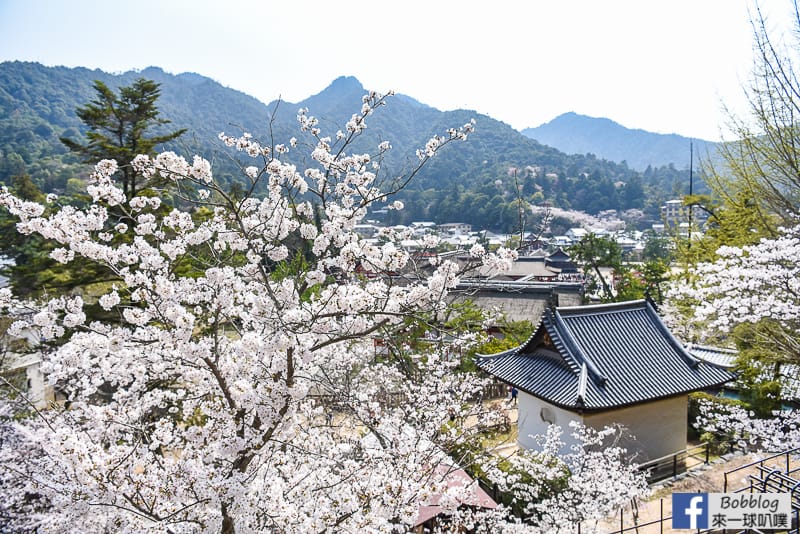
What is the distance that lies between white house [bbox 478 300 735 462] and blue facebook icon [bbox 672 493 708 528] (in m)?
2.91

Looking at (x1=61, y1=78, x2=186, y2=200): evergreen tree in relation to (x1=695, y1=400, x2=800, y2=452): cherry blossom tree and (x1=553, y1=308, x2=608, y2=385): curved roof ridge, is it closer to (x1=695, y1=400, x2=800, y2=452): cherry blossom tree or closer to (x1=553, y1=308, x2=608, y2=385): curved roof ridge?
(x1=553, y1=308, x2=608, y2=385): curved roof ridge

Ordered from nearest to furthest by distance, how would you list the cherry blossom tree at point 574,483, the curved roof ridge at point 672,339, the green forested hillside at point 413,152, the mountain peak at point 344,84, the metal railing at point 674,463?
the cherry blossom tree at point 574,483 < the metal railing at point 674,463 < the curved roof ridge at point 672,339 < the green forested hillside at point 413,152 < the mountain peak at point 344,84

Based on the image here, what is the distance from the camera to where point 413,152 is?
2061 inches

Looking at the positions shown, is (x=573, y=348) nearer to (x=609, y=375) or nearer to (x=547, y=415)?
(x=609, y=375)

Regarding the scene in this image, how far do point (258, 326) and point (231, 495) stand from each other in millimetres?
1428

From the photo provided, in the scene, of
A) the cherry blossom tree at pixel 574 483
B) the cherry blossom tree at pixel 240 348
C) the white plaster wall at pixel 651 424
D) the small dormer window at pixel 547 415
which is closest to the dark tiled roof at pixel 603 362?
the white plaster wall at pixel 651 424

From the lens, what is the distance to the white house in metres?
9.52

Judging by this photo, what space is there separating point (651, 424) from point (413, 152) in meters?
45.8

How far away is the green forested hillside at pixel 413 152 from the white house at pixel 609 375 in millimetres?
37465

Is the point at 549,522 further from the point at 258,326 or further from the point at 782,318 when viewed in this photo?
the point at 258,326

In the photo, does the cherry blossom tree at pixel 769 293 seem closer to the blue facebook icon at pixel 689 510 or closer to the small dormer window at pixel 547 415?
the blue facebook icon at pixel 689 510

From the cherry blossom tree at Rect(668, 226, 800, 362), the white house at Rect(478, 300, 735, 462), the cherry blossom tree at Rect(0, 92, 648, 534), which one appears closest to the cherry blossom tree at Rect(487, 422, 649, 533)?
the white house at Rect(478, 300, 735, 462)

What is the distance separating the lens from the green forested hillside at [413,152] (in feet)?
199

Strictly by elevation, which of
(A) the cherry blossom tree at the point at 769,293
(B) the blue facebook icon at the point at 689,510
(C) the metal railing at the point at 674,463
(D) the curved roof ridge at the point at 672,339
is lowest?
(C) the metal railing at the point at 674,463
